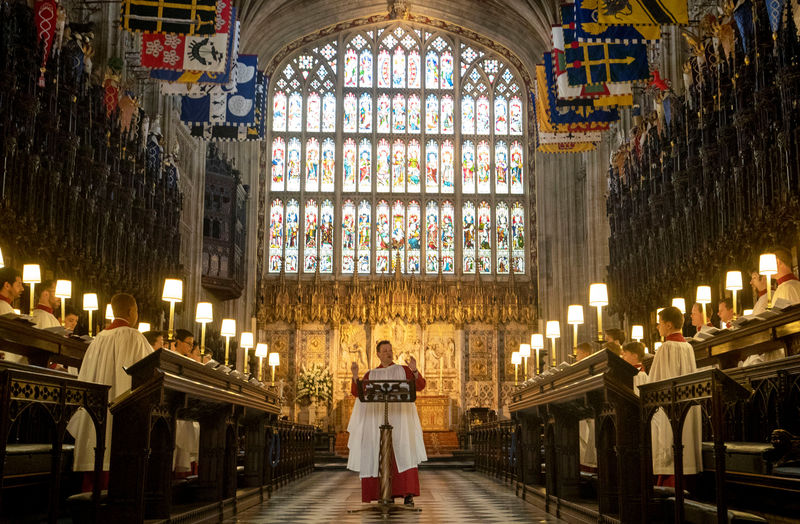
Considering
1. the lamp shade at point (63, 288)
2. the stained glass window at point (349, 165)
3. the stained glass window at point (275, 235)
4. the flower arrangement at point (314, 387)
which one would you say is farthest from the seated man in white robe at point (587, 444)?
the stained glass window at point (349, 165)

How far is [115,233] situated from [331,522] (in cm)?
1103

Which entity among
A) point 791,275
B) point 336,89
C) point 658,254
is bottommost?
point 791,275

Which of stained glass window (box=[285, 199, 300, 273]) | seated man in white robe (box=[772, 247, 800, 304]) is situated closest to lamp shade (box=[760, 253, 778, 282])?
seated man in white robe (box=[772, 247, 800, 304])

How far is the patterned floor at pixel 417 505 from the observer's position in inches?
308

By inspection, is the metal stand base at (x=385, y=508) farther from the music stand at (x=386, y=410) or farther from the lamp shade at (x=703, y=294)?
the lamp shade at (x=703, y=294)

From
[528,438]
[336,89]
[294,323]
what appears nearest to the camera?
[528,438]

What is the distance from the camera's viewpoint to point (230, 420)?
27.8 ft

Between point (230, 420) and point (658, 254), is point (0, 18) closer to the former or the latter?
point (230, 420)

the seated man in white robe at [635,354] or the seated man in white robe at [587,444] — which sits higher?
the seated man in white robe at [635,354]

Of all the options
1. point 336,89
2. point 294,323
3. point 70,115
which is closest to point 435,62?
point 336,89

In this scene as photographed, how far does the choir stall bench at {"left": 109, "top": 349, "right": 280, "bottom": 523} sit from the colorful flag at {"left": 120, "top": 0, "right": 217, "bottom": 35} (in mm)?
6057

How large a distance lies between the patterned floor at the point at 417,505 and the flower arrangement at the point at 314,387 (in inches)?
510

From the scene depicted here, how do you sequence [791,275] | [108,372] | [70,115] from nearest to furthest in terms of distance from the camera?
[108,372] < [791,275] < [70,115]

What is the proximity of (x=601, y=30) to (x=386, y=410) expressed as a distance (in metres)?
7.89
